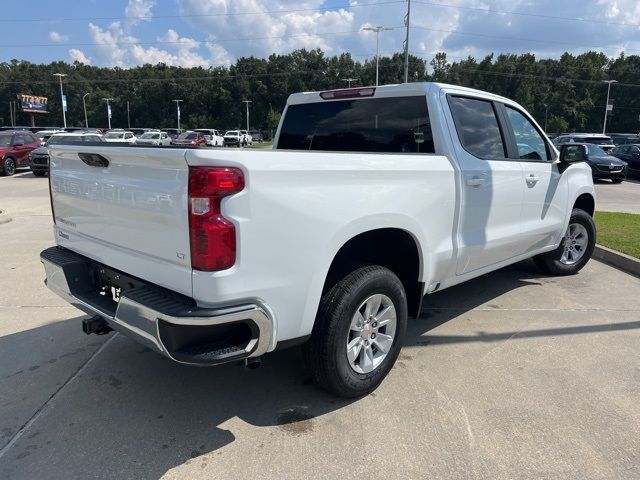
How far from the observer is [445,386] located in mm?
3459

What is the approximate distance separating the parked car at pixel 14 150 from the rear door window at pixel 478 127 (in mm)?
21726

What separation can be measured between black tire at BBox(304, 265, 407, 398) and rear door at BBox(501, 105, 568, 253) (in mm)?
2168

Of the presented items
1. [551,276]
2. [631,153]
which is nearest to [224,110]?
[631,153]

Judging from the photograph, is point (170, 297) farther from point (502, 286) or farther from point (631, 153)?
point (631, 153)

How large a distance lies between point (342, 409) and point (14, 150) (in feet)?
74.5

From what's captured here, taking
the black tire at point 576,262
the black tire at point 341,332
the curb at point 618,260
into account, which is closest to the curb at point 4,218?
the black tire at point 341,332

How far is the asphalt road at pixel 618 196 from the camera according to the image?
44.1 feet

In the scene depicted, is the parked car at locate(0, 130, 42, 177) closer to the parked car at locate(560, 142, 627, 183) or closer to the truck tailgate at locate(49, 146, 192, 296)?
the truck tailgate at locate(49, 146, 192, 296)

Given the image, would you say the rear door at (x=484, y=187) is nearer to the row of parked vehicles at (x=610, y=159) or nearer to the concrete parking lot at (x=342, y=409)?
the concrete parking lot at (x=342, y=409)

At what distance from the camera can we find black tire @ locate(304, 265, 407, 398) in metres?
2.93

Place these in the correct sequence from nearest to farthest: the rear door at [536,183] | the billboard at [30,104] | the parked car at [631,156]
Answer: the rear door at [536,183]
the parked car at [631,156]
the billboard at [30,104]

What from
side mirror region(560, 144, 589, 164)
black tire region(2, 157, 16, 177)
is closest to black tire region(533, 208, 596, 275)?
side mirror region(560, 144, 589, 164)

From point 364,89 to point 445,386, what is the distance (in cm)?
252

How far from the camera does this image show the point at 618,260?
6.77 metres
